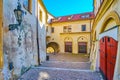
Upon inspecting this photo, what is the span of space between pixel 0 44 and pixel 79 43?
61.2ft

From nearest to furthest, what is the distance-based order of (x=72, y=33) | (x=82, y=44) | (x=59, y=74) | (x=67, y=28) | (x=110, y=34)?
(x=110, y=34), (x=59, y=74), (x=82, y=44), (x=72, y=33), (x=67, y=28)

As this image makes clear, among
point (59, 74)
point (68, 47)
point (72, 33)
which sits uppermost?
point (72, 33)

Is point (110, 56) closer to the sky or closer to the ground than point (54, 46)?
closer to the sky

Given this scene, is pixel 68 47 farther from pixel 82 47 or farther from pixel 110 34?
pixel 110 34

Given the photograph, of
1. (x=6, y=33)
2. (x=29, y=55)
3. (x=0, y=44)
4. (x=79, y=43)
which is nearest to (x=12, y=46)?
(x=6, y=33)

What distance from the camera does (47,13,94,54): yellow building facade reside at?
70.7 ft

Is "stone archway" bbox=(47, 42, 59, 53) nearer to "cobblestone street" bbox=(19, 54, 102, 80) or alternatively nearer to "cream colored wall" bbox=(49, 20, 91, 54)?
"cream colored wall" bbox=(49, 20, 91, 54)

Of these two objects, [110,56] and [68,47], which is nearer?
[110,56]

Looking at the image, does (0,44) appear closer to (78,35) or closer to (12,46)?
(12,46)

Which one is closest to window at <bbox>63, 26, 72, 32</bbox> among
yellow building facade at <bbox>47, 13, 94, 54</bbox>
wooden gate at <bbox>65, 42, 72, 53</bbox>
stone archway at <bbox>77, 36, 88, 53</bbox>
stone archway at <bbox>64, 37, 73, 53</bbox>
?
yellow building facade at <bbox>47, 13, 94, 54</bbox>

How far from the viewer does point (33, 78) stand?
21.6ft

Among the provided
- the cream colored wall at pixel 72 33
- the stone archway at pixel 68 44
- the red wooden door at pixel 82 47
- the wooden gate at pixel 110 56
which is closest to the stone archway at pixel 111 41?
the wooden gate at pixel 110 56

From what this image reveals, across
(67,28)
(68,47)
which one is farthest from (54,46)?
(67,28)

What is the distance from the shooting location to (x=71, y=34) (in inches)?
899
